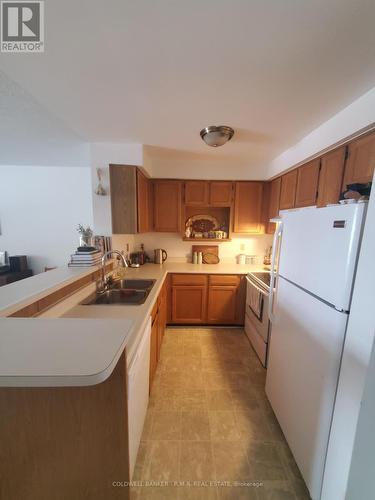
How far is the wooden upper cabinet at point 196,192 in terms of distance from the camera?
2.84m

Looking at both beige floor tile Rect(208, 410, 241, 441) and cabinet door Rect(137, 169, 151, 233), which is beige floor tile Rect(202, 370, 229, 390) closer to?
beige floor tile Rect(208, 410, 241, 441)

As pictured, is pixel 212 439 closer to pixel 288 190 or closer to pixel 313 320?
pixel 313 320

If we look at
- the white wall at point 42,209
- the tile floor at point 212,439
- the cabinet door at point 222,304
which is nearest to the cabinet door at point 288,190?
the cabinet door at point 222,304

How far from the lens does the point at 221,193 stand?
9.40ft

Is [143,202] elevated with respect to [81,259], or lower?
elevated

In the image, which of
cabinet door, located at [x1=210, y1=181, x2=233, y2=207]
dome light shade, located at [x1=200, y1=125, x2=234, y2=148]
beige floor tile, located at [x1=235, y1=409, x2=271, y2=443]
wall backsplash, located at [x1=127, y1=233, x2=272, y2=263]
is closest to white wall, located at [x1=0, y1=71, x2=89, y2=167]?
Answer: dome light shade, located at [x1=200, y1=125, x2=234, y2=148]

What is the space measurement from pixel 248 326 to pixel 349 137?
2.23 metres

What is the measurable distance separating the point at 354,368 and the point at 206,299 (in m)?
1.94

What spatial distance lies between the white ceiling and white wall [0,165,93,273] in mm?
2601

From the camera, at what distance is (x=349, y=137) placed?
1.40 meters

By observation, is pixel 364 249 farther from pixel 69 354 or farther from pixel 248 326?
pixel 248 326

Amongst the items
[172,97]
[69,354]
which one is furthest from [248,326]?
[172,97]

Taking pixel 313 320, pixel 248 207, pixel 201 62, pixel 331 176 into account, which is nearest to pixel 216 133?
→ pixel 201 62

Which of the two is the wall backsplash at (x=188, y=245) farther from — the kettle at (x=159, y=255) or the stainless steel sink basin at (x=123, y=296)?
the stainless steel sink basin at (x=123, y=296)
